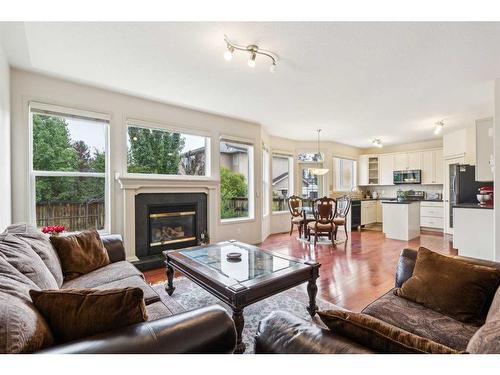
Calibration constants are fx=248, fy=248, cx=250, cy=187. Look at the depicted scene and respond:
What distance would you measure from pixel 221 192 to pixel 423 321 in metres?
3.71

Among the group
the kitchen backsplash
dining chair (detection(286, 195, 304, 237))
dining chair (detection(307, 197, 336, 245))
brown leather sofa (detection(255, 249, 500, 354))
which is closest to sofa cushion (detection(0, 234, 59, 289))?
brown leather sofa (detection(255, 249, 500, 354))

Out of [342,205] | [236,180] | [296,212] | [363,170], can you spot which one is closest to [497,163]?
[342,205]

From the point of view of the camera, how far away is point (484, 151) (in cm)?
398

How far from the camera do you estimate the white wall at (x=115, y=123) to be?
284 cm

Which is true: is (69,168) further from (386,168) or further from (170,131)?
(386,168)

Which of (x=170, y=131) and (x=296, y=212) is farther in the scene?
(x=296, y=212)

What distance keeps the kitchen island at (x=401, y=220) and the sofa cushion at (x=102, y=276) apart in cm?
546

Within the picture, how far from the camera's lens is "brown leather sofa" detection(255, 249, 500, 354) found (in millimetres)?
779

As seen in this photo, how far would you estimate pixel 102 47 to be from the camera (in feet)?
7.70

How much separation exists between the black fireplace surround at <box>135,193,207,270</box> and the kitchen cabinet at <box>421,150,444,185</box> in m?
6.04

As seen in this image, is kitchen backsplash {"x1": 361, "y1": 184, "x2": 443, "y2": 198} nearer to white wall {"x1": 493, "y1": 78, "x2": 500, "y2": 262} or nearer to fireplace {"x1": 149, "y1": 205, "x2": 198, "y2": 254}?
white wall {"x1": 493, "y1": 78, "x2": 500, "y2": 262}

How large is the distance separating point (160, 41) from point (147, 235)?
267 cm
